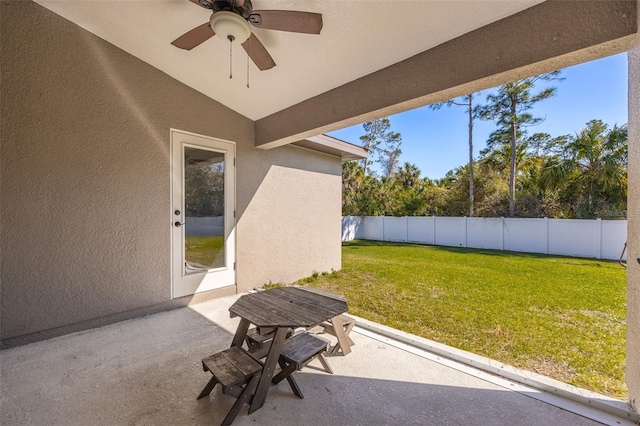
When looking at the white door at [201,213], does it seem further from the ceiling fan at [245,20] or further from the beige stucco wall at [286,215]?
the ceiling fan at [245,20]

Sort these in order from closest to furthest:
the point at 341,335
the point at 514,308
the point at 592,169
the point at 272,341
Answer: the point at 272,341 → the point at 341,335 → the point at 514,308 → the point at 592,169

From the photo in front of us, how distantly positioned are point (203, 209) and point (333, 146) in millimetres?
2774

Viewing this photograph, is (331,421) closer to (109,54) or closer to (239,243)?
(239,243)

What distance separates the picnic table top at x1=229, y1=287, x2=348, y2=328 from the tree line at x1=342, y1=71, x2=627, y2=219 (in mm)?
8539

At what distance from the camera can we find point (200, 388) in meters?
1.95

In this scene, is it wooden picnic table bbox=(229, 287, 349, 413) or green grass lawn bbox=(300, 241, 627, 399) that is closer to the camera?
wooden picnic table bbox=(229, 287, 349, 413)

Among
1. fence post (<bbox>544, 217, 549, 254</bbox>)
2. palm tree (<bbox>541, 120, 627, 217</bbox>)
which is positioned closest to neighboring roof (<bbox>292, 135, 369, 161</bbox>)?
fence post (<bbox>544, 217, 549, 254</bbox>)

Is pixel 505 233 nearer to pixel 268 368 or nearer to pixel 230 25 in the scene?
pixel 268 368

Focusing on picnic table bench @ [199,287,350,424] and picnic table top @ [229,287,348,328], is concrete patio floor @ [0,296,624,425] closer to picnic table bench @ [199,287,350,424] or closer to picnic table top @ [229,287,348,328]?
picnic table bench @ [199,287,350,424]

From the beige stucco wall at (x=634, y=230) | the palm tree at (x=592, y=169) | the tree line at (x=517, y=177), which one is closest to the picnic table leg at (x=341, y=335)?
the beige stucco wall at (x=634, y=230)

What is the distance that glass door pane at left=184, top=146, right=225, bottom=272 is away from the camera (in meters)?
3.63

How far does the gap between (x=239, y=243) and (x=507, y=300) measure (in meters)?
4.33

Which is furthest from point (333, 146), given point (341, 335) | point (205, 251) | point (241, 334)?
point (241, 334)

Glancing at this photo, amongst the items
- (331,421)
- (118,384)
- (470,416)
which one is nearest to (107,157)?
(118,384)
